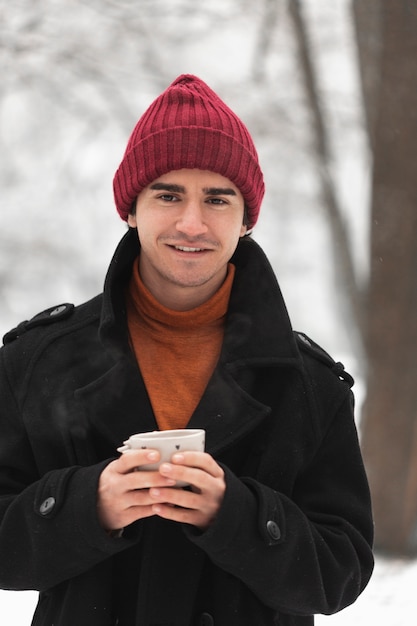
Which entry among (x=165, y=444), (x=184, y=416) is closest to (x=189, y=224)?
(x=184, y=416)

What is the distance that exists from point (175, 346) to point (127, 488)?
1.65ft

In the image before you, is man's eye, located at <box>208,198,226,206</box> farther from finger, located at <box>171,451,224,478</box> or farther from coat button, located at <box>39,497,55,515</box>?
coat button, located at <box>39,497,55,515</box>

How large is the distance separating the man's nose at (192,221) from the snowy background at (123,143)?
3594 millimetres

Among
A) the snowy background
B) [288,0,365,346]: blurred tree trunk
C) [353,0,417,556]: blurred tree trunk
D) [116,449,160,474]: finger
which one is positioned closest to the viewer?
[116,449,160,474]: finger

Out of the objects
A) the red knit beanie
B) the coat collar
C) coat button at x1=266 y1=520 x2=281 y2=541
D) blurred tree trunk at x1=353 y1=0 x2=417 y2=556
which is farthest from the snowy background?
the red knit beanie

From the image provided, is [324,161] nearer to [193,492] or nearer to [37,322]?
[37,322]

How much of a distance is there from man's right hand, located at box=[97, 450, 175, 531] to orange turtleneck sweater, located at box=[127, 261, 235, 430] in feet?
0.97

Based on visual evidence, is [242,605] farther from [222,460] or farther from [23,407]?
[23,407]

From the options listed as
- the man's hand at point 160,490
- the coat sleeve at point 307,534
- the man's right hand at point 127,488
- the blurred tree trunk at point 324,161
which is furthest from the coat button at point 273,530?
the blurred tree trunk at point 324,161

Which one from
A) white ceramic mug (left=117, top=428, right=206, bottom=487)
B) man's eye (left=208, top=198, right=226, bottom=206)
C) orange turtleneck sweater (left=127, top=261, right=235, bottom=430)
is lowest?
white ceramic mug (left=117, top=428, right=206, bottom=487)

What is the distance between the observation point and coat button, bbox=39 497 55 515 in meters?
1.96

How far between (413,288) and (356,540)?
3.52 metres

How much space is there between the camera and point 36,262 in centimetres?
671

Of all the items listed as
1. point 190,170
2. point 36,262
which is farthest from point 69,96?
point 190,170
